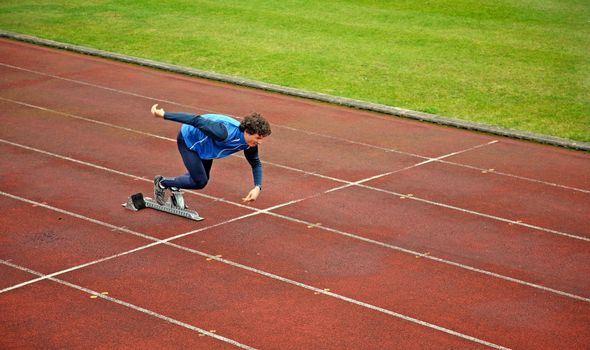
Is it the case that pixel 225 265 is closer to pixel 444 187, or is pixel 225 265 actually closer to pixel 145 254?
pixel 145 254

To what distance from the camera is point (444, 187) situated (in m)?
13.6

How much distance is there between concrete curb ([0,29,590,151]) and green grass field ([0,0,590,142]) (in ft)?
1.30

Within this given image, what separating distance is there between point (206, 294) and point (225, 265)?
81cm

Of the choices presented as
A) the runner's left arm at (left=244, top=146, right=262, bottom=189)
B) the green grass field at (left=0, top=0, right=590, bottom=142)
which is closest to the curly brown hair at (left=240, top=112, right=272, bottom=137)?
the runner's left arm at (left=244, top=146, right=262, bottom=189)

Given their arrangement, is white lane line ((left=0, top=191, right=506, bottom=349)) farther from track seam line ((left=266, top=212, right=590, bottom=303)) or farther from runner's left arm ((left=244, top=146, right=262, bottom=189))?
track seam line ((left=266, top=212, right=590, bottom=303))

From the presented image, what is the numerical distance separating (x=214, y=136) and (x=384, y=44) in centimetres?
1238

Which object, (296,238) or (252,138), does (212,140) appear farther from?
(296,238)

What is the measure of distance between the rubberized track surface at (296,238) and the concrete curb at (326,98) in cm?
27

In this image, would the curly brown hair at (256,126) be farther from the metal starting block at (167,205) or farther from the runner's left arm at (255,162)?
the metal starting block at (167,205)

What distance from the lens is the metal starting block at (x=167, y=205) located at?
11.8 meters

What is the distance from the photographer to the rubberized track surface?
358 inches

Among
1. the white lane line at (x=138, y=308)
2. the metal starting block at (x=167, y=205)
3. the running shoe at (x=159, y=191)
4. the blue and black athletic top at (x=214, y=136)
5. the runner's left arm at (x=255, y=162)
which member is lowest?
the white lane line at (x=138, y=308)

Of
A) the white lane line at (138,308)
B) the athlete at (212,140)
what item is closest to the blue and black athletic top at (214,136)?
the athlete at (212,140)

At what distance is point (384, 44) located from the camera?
73.9 ft
